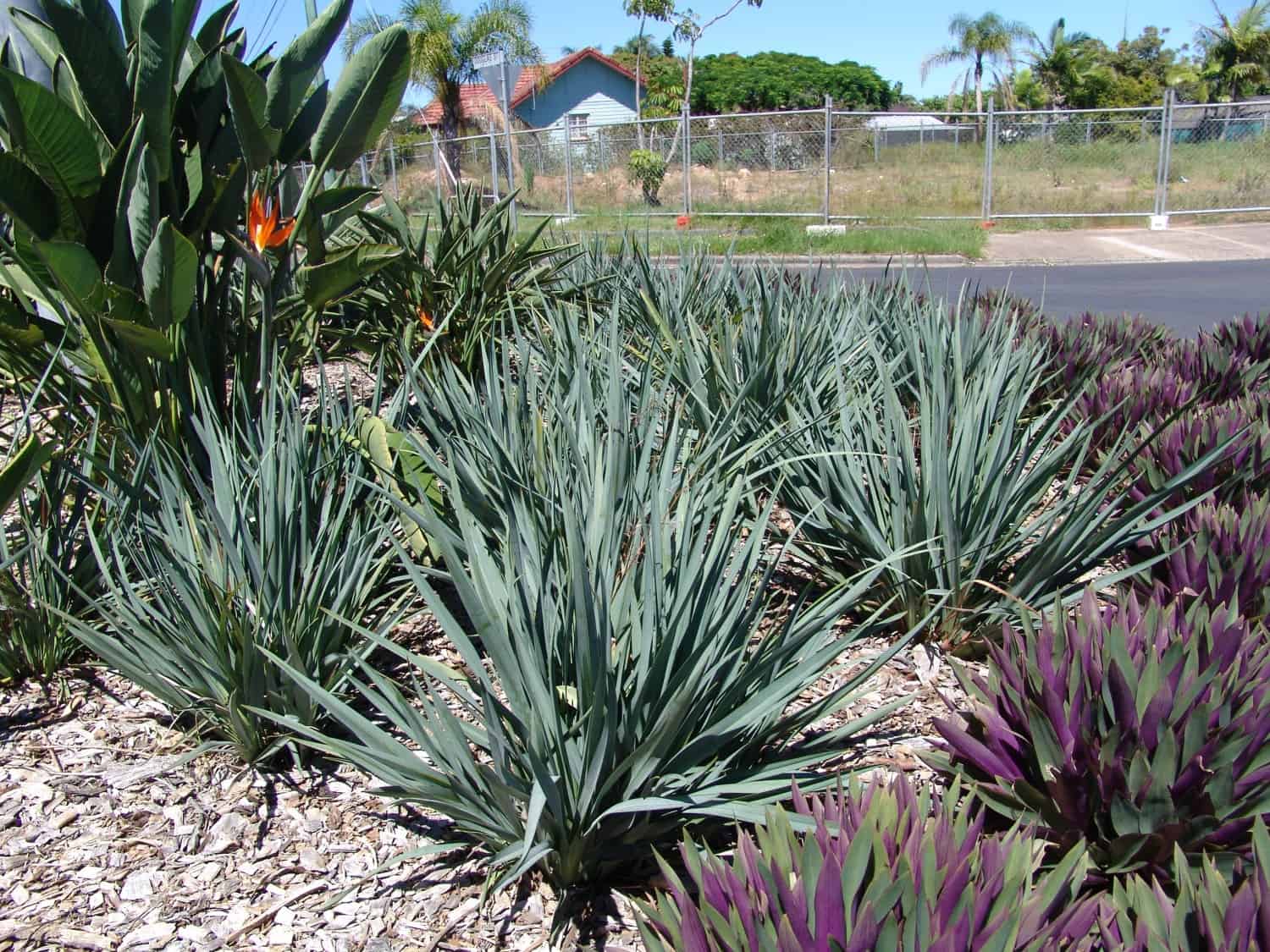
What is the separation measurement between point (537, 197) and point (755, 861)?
22.5 metres

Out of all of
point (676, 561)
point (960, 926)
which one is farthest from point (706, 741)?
point (960, 926)

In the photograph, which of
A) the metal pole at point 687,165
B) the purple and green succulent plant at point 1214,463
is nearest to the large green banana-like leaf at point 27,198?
the purple and green succulent plant at point 1214,463

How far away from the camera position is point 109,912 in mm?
2072

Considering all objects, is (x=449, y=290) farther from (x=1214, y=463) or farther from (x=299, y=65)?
(x=1214, y=463)

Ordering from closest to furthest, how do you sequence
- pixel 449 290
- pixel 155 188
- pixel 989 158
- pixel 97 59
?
1. pixel 155 188
2. pixel 97 59
3. pixel 449 290
4. pixel 989 158

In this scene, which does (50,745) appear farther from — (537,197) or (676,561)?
(537,197)

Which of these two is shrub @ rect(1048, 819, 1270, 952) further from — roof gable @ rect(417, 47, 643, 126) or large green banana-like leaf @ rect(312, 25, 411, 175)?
roof gable @ rect(417, 47, 643, 126)

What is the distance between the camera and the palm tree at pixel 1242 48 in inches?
1678

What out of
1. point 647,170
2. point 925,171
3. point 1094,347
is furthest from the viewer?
point 925,171

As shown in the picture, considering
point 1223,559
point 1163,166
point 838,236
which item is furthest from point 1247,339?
point 1163,166

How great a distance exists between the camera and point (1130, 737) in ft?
6.02

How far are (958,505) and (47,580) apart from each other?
8.37 feet

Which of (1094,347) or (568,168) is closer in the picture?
(1094,347)

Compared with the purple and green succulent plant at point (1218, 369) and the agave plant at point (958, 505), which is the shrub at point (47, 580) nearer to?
the agave plant at point (958, 505)
